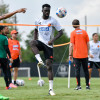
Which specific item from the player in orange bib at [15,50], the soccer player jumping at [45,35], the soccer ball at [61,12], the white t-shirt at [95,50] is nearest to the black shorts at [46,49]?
the soccer player jumping at [45,35]

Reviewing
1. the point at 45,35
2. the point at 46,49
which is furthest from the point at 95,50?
the point at 46,49

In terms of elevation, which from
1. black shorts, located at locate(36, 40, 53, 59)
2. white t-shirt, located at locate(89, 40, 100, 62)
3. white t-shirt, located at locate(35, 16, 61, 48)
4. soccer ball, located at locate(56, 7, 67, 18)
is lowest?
white t-shirt, located at locate(89, 40, 100, 62)

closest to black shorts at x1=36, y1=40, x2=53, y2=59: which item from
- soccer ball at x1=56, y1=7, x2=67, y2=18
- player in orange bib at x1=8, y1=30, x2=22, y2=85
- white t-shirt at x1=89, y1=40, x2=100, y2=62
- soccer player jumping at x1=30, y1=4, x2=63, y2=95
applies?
soccer player jumping at x1=30, y1=4, x2=63, y2=95

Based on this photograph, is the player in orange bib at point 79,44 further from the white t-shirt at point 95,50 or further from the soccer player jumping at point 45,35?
the white t-shirt at point 95,50

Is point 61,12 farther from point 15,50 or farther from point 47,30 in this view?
point 15,50

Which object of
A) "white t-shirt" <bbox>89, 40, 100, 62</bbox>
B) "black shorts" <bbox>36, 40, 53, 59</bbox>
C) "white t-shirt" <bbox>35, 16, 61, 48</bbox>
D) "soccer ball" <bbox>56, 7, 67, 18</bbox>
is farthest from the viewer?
"white t-shirt" <bbox>89, 40, 100, 62</bbox>

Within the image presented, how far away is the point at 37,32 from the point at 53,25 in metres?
0.54

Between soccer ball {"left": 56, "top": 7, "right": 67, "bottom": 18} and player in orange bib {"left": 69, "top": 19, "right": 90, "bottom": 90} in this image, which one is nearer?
player in orange bib {"left": 69, "top": 19, "right": 90, "bottom": 90}

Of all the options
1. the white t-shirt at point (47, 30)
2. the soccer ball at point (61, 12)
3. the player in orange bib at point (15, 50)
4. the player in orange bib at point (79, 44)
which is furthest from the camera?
the player in orange bib at point (15, 50)

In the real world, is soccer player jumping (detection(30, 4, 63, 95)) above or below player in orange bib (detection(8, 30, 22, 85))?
above

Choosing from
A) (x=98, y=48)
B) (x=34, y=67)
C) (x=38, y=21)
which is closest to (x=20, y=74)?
(x=34, y=67)

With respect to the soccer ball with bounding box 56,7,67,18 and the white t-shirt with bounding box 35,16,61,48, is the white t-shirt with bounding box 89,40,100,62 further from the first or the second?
the white t-shirt with bounding box 35,16,61,48

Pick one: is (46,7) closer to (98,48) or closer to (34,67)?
(98,48)

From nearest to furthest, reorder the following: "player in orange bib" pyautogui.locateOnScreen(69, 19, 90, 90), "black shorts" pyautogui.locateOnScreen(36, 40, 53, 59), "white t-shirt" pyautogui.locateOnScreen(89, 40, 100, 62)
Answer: "black shorts" pyautogui.locateOnScreen(36, 40, 53, 59)
"player in orange bib" pyautogui.locateOnScreen(69, 19, 90, 90)
"white t-shirt" pyautogui.locateOnScreen(89, 40, 100, 62)
